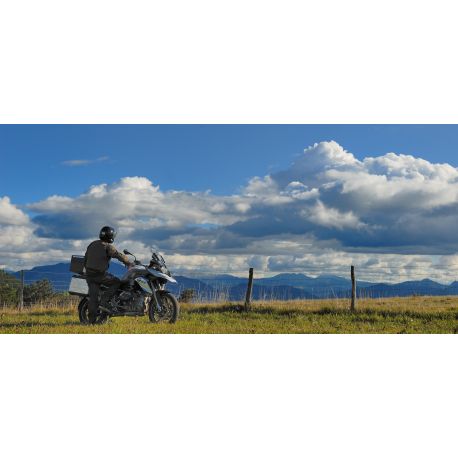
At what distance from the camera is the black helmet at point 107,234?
11430mm

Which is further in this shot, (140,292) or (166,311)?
(140,292)

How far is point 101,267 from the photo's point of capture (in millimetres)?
11602

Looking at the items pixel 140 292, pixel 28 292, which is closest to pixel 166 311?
pixel 140 292

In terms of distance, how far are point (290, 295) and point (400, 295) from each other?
349 centimetres

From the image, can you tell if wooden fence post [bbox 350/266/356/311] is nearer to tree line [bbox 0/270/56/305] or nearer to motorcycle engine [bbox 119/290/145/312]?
motorcycle engine [bbox 119/290/145/312]

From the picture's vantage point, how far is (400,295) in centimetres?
1653

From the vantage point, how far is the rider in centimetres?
1149

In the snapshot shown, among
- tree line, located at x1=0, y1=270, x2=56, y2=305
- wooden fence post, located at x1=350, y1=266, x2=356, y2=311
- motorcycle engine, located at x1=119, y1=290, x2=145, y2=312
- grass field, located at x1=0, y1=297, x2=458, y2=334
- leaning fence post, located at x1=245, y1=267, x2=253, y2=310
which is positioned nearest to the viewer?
motorcycle engine, located at x1=119, y1=290, x2=145, y2=312

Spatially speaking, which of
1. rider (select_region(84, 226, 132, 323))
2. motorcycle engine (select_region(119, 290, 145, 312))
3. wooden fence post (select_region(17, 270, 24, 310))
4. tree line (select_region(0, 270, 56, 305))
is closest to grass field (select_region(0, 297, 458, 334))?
motorcycle engine (select_region(119, 290, 145, 312))

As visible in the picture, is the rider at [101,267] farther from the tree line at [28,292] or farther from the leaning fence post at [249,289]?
the leaning fence post at [249,289]

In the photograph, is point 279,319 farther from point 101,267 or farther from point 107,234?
point 107,234

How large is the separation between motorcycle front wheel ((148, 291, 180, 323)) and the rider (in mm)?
989

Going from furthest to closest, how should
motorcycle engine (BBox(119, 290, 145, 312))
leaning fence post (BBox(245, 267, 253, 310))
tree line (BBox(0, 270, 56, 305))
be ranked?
tree line (BBox(0, 270, 56, 305)) → leaning fence post (BBox(245, 267, 253, 310)) → motorcycle engine (BBox(119, 290, 145, 312))

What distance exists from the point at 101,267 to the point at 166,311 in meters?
1.64
